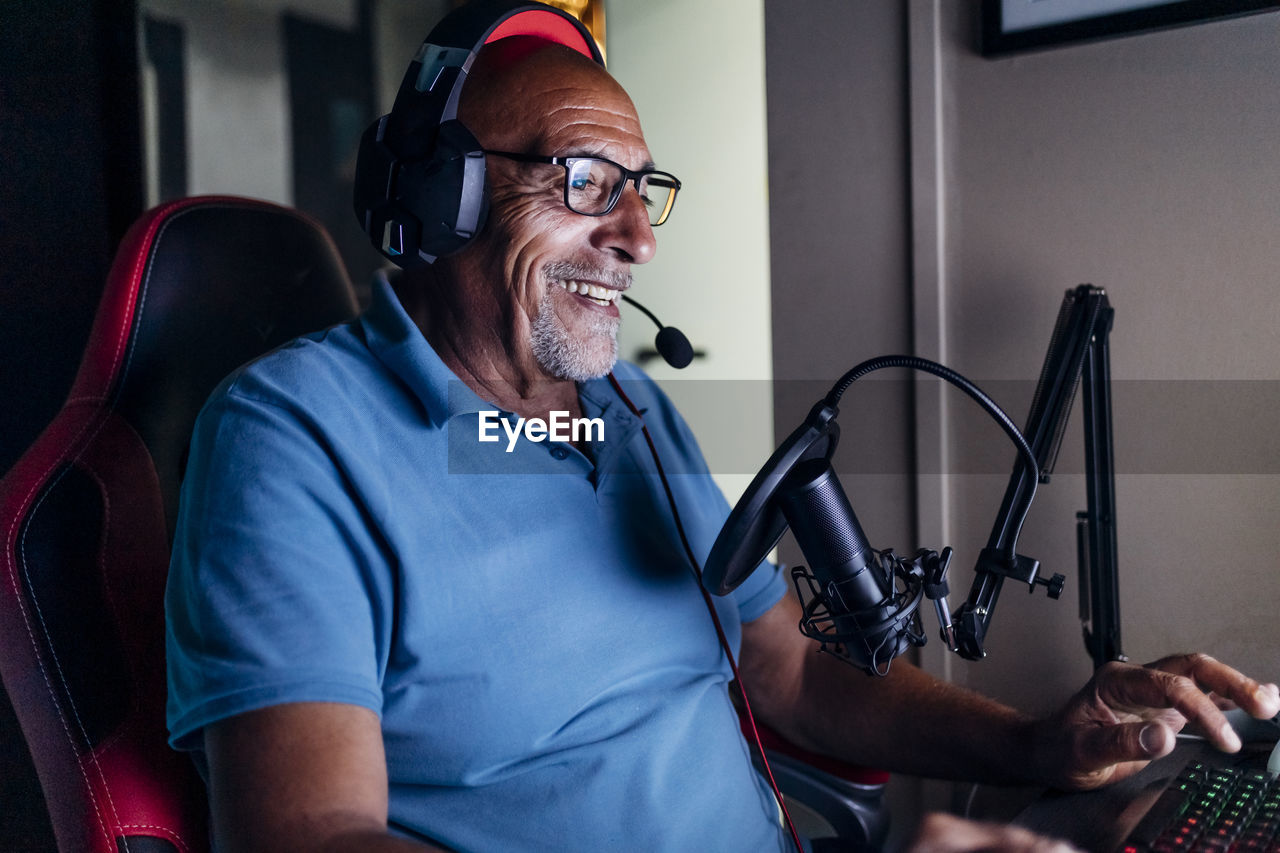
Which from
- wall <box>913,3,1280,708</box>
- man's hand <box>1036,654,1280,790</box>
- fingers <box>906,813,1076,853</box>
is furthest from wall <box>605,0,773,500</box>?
fingers <box>906,813,1076,853</box>

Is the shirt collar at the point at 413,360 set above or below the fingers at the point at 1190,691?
above

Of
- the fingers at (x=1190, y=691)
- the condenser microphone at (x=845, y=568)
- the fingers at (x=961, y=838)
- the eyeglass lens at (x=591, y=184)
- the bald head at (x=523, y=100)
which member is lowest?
the fingers at (x=961, y=838)

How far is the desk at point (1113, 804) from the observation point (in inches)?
30.5

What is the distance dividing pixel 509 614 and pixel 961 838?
1.45ft

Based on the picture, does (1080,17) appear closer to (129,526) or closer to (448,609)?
(448,609)

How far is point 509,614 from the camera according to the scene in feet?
2.96

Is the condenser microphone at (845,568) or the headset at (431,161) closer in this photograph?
the condenser microphone at (845,568)

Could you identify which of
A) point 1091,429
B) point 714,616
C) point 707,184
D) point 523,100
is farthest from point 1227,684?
point 707,184

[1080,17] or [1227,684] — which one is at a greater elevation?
[1080,17]

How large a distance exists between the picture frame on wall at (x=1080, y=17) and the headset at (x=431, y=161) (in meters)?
0.65

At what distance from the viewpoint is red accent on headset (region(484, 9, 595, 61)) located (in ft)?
3.48

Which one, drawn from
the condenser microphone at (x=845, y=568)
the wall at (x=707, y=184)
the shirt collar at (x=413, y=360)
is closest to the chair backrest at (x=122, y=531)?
the shirt collar at (x=413, y=360)

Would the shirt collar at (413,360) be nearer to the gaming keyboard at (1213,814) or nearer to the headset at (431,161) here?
the headset at (431,161)

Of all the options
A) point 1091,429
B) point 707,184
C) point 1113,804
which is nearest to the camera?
point 1113,804
